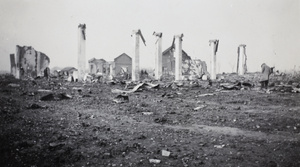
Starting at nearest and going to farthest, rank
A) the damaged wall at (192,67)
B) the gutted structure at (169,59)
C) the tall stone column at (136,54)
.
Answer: the tall stone column at (136,54), the damaged wall at (192,67), the gutted structure at (169,59)

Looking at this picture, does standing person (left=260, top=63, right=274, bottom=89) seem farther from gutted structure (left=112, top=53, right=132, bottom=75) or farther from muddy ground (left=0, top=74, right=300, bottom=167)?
gutted structure (left=112, top=53, right=132, bottom=75)

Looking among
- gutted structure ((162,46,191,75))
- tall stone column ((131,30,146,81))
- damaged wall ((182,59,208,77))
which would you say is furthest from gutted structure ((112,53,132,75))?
tall stone column ((131,30,146,81))

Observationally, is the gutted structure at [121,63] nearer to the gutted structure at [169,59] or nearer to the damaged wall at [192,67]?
the gutted structure at [169,59]

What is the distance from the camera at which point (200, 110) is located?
665cm

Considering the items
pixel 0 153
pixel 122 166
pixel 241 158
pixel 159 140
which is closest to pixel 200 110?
pixel 159 140

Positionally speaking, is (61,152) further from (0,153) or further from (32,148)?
(0,153)

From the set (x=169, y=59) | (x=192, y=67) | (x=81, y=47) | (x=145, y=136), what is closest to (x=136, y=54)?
(x=81, y=47)

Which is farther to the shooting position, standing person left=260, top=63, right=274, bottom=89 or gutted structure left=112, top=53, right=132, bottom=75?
gutted structure left=112, top=53, right=132, bottom=75

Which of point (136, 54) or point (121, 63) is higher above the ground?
point (121, 63)

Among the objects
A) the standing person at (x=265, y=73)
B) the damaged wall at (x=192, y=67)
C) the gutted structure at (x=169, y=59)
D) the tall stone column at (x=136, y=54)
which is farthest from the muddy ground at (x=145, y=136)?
the gutted structure at (x=169, y=59)

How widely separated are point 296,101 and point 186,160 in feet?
20.2

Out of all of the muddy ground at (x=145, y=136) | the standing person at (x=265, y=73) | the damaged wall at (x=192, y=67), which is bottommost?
the muddy ground at (x=145, y=136)

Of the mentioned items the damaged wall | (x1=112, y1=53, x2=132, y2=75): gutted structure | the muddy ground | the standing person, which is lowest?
the muddy ground

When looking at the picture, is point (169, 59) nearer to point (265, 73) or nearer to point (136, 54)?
point (136, 54)
